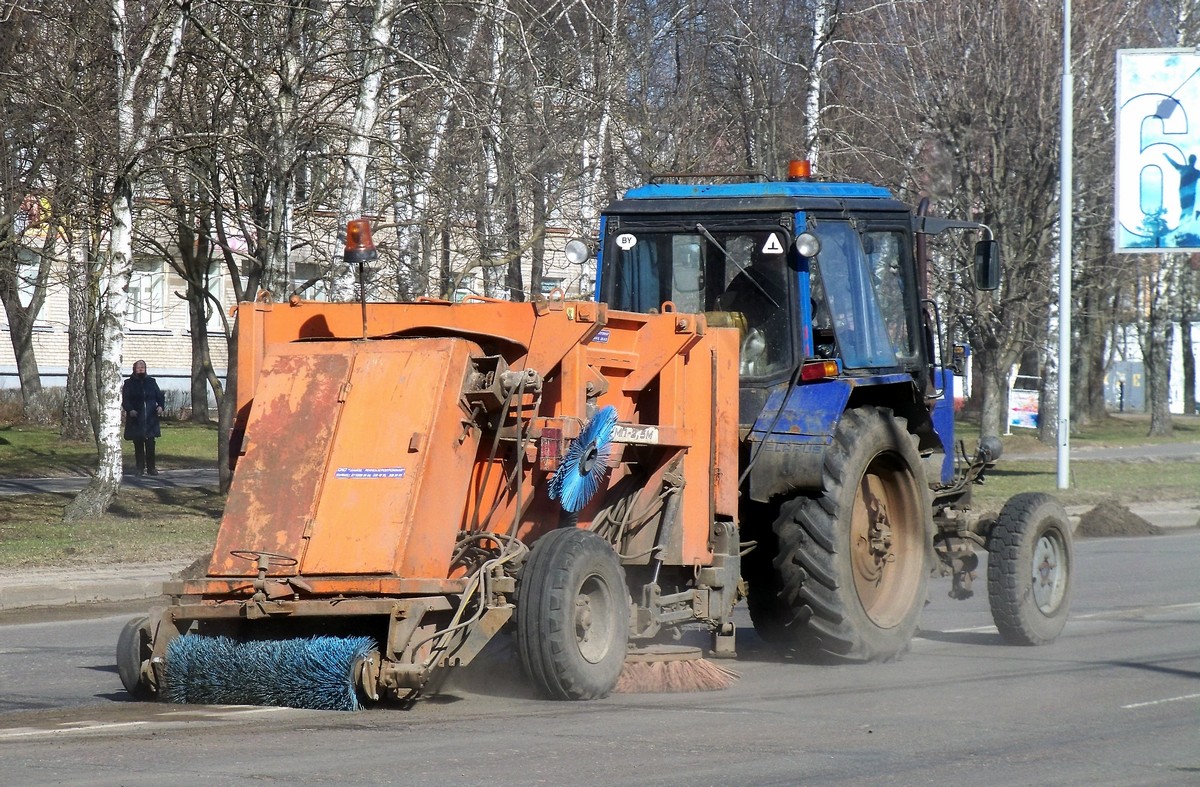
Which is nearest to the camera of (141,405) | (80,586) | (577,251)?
(577,251)

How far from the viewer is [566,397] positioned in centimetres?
784

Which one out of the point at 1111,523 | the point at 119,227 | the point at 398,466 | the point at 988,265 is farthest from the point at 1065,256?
the point at 398,466

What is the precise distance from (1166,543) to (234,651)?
14.3 metres

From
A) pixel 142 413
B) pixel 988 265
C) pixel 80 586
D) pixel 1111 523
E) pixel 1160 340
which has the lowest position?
pixel 1111 523

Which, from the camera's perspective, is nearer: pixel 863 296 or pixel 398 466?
pixel 398 466

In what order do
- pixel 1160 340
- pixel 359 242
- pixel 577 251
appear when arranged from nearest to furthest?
pixel 359 242 → pixel 577 251 → pixel 1160 340

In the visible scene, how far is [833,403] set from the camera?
30.2ft

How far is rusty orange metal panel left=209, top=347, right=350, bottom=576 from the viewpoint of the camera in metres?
7.43

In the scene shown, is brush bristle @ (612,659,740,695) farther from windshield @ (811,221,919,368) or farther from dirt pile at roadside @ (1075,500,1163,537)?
dirt pile at roadside @ (1075,500,1163,537)

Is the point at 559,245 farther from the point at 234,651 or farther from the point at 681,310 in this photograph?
the point at 234,651

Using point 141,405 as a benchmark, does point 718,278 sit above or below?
above

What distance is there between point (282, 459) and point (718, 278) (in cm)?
338

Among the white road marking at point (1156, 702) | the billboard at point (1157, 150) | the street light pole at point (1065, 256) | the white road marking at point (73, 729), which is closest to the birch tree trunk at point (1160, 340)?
the billboard at point (1157, 150)

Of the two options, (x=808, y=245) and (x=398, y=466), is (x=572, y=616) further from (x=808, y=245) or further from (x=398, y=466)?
(x=808, y=245)
